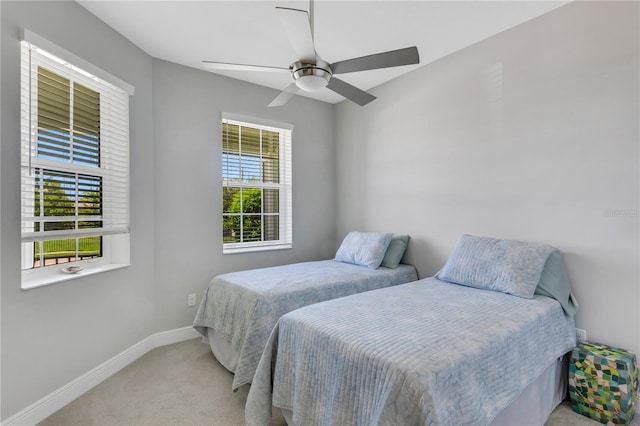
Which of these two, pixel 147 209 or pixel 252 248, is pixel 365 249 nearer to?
pixel 252 248

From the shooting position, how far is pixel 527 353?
1671mm

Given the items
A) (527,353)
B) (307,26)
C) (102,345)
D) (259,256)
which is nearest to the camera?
(307,26)

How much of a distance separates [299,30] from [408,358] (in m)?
1.53

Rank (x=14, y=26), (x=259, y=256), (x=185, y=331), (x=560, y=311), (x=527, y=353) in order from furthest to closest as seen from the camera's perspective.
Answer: (x=259, y=256) → (x=185, y=331) → (x=560, y=311) → (x=14, y=26) → (x=527, y=353)

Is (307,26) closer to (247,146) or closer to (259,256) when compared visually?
(247,146)

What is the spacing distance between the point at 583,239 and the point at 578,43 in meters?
1.34

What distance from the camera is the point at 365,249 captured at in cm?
330

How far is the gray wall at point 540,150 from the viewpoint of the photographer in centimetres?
202

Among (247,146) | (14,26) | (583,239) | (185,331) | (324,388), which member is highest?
(14,26)

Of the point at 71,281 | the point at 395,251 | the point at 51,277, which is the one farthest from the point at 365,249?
the point at 51,277

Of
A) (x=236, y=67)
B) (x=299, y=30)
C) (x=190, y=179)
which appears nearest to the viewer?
(x=299, y=30)

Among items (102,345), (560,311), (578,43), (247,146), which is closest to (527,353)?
(560,311)

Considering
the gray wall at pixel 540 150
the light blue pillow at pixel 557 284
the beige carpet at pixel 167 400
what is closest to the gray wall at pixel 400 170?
the gray wall at pixel 540 150

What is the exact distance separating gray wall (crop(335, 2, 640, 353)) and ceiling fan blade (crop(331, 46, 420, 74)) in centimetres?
130
